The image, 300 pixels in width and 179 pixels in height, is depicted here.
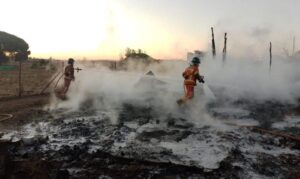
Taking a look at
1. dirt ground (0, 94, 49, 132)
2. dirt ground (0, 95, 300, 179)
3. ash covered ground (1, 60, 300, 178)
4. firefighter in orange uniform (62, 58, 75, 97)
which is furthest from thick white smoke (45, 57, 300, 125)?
dirt ground (0, 95, 300, 179)

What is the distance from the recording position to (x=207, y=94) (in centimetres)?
1392

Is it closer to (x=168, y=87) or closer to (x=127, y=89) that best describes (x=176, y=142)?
(x=168, y=87)

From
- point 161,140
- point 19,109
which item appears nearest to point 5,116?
point 19,109

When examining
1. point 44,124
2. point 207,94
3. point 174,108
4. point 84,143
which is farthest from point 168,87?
point 84,143

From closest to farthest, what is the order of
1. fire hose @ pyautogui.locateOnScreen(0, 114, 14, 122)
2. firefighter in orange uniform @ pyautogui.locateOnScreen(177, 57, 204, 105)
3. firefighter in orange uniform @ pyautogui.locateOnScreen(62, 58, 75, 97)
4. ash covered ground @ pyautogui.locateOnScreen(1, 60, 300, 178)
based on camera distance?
ash covered ground @ pyautogui.locateOnScreen(1, 60, 300, 178), fire hose @ pyautogui.locateOnScreen(0, 114, 14, 122), firefighter in orange uniform @ pyautogui.locateOnScreen(177, 57, 204, 105), firefighter in orange uniform @ pyautogui.locateOnScreen(62, 58, 75, 97)

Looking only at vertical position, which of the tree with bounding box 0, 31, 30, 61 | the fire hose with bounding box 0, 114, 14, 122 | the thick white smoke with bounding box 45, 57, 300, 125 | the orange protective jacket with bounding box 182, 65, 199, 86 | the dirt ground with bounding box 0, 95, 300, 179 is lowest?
the dirt ground with bounding box 0, 95, 300, 179

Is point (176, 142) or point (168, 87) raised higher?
point (168, 87)

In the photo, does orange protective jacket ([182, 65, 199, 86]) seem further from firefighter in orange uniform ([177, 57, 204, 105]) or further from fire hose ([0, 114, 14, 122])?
fire hose ([0, 114, 14, 122])

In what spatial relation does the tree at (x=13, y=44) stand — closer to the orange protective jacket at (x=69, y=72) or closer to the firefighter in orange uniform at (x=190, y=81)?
the orange protective jacket at (x=69, y=72)

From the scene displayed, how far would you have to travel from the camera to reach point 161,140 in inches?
→ 298

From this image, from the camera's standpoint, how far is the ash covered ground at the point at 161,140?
5738mm

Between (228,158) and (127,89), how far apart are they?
10.2 metres

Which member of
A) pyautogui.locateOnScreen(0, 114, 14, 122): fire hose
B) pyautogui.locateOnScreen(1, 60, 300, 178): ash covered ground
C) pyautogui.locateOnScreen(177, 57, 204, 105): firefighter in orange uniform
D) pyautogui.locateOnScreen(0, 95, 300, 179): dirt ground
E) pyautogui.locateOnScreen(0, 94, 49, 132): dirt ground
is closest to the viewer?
pyautogui.locateOnScreen(0, 95, 300, 179): dirt ground

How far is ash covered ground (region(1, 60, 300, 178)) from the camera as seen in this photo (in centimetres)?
574
